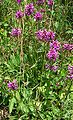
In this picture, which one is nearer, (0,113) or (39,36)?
(39,36)

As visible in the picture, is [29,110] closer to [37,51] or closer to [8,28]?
[37,51]

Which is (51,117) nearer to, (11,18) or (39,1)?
(39,1)

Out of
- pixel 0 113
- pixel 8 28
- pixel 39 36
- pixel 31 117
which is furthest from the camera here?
pixel 8 28

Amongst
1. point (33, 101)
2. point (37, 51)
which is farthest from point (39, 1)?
point (33, 101)

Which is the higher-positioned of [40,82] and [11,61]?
[11,61]

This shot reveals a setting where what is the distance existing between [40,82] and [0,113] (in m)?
0.42

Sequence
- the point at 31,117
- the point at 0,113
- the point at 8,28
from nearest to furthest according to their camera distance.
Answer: the point at 31,117, the point at 0,113, the point at 8,28

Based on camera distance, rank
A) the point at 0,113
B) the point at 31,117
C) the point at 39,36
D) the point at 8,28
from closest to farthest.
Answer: the point at 39,36
the point at 31,117
the point at 0,113
the point at 8,28

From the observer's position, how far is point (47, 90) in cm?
231

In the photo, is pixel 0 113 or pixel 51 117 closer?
pixel 51 117

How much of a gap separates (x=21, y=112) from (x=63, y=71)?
50 centimetres

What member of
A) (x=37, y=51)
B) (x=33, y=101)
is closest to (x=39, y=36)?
(x=37, y=51)

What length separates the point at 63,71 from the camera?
2.52m

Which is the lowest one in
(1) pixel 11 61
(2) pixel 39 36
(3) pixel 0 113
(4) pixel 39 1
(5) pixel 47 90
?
(3) pixel 0 113
